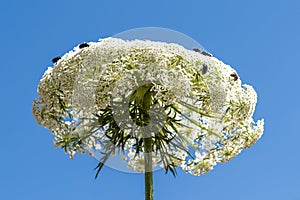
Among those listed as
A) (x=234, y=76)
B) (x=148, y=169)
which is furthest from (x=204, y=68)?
(x=148, y=169)

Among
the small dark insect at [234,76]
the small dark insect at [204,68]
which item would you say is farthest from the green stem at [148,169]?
the small dark insect at [234,76]

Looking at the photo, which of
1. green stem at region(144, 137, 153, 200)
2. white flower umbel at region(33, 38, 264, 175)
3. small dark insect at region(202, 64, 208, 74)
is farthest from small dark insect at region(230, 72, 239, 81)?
green stem at region(144, 137, 153, 200)

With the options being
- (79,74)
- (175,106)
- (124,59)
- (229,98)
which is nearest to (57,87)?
(79,74)

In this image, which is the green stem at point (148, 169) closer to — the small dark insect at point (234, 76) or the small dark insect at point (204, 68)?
the small dark insect at point (204, 68)

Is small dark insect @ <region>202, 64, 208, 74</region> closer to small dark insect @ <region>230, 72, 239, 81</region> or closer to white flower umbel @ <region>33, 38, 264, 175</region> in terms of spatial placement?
white flower umbel @ <region>33, 38, 264, 175</region>

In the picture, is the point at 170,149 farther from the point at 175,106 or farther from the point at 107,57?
the point at 107,57
